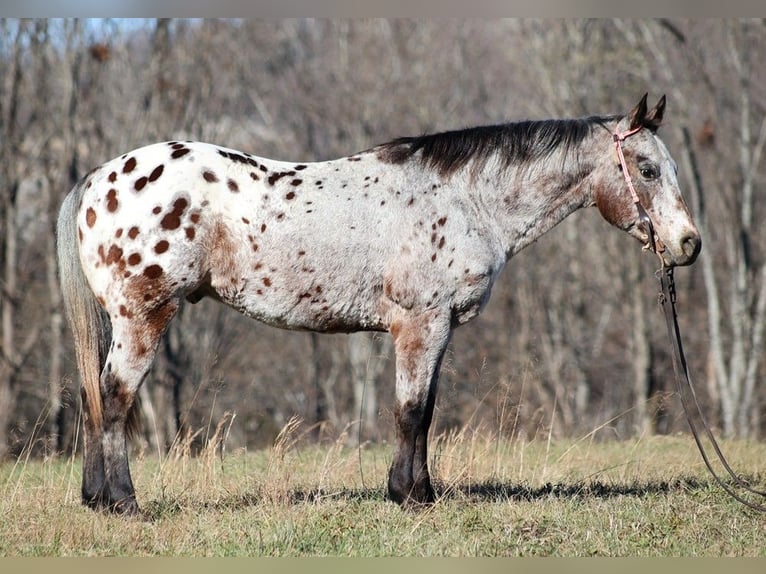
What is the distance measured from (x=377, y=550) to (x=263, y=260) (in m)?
1.89

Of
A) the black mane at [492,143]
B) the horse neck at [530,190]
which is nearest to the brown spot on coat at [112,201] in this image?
the black mane at [492,143]

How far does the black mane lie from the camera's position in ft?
19.9

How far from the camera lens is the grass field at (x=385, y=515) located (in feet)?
16.2

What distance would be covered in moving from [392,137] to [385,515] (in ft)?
54.6

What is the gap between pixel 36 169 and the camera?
19.3 meters

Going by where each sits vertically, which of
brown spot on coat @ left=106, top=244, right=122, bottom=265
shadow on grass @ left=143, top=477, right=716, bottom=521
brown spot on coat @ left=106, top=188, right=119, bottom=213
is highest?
brown spot on coat @ left=106, top=188, right=119, bottom=213

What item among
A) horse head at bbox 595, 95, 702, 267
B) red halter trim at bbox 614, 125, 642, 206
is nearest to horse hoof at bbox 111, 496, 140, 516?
horse head at bbox 595, 95, 702, 267

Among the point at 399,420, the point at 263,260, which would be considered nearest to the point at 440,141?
the point at 263,260

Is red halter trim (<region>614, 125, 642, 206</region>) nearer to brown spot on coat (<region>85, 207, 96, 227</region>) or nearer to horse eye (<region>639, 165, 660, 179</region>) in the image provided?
horse eye (<region>639, 165, 660, 179</region>)

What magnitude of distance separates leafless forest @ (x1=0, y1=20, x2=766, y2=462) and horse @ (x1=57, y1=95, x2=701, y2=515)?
25.3 feet

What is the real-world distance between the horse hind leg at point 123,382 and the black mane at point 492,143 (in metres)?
1.85

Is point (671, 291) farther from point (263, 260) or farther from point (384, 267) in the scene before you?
point (263, 260)

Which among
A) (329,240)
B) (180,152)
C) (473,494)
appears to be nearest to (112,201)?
(180,152)

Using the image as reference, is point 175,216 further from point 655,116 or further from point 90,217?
point 655,116
